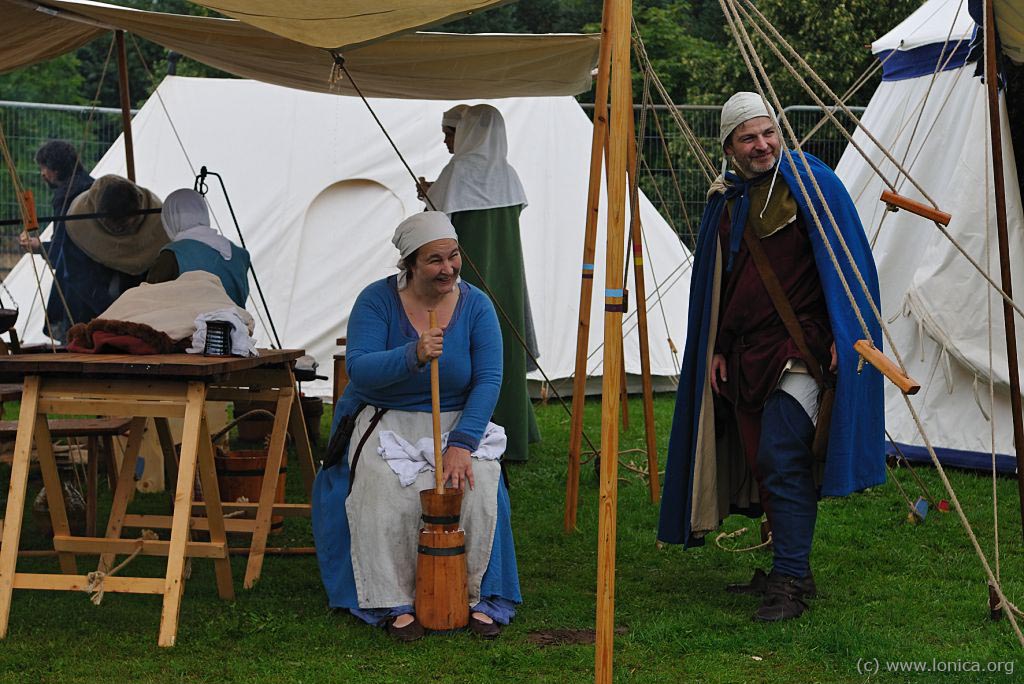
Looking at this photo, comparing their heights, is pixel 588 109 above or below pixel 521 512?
above

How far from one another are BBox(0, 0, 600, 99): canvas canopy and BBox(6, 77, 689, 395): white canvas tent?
8.03ft

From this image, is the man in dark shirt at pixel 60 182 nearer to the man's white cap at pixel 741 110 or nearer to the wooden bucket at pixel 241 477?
the wooden bucket at pixel 241 477

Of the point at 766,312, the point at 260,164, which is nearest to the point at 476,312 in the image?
the point at 766,312

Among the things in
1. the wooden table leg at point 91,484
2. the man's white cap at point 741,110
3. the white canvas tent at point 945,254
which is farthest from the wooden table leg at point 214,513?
the white canvas tent at point 945,254

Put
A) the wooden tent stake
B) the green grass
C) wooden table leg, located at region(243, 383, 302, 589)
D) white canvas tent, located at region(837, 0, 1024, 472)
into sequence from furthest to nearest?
white canvas tent, located at region(837, 0, 1024, 472), wooden table leg, located at region(243, 383, 302, 589), the wooden tent stake, the green grass

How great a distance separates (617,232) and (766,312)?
1028 mm

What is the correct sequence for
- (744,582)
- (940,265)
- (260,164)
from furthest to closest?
1. (260,164)
2. (940,265)
3. (744,582)

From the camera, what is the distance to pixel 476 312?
363 centimetres

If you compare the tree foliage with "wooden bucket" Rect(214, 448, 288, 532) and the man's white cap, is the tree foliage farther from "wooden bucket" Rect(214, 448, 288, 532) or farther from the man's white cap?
the man's white cap

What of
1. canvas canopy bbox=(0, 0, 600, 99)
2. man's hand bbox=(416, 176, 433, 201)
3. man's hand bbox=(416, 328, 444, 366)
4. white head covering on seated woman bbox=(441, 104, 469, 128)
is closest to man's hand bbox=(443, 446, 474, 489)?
man's hand bbox=(416, 328, 444, 366)

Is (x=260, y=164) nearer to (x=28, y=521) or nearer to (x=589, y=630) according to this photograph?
(x=28, y=521)

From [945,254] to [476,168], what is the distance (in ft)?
7.03

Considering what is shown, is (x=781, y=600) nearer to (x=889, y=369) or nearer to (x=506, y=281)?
(x=889, y=369)

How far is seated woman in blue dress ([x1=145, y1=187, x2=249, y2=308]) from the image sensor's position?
4883mm
